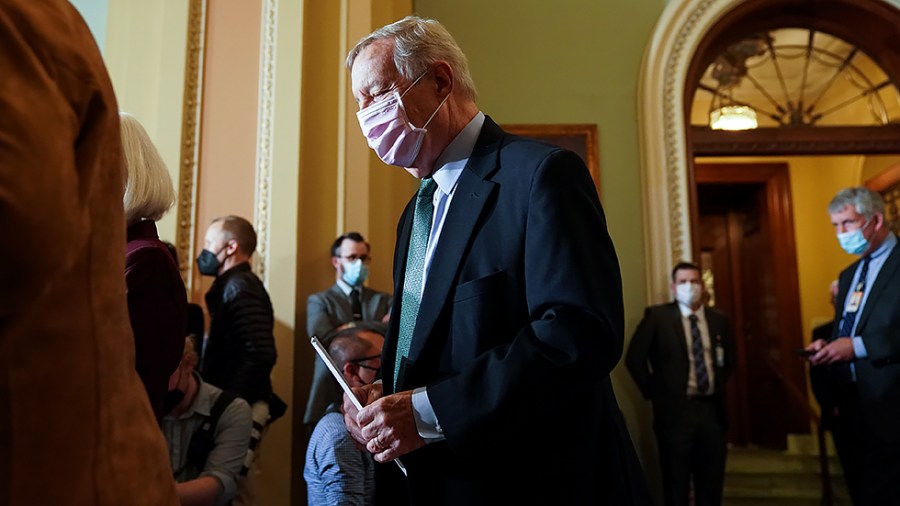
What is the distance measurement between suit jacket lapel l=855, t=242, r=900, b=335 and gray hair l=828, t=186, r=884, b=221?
29 centimetres

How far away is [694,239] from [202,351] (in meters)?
3.35

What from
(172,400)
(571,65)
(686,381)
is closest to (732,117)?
(571,65)

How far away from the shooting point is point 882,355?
11.8ft

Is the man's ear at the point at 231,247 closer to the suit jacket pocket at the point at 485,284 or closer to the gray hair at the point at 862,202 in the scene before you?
the suit jacket pocket at the point at 485,284

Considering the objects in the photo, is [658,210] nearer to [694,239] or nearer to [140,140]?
[694,239]

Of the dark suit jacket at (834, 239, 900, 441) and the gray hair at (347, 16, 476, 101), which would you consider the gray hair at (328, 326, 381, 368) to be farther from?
the dark suit jacket at (834, 239, 900, 441)

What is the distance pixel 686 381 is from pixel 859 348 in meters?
1.24

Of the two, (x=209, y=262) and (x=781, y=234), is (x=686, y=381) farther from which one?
(x=781, y=234)

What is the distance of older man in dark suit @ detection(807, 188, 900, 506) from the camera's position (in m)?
3.55

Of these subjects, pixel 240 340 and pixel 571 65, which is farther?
pixel 571 65

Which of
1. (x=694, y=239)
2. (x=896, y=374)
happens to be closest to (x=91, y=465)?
(x=896, y=374)

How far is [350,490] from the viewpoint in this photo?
219 centimetres

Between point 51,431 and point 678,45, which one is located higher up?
point 678,45

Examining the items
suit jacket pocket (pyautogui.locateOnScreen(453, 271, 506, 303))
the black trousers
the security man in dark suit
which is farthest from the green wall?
suit jacket pocket (pyautogui.locateOnScreen(453, 271, 506, 303))
